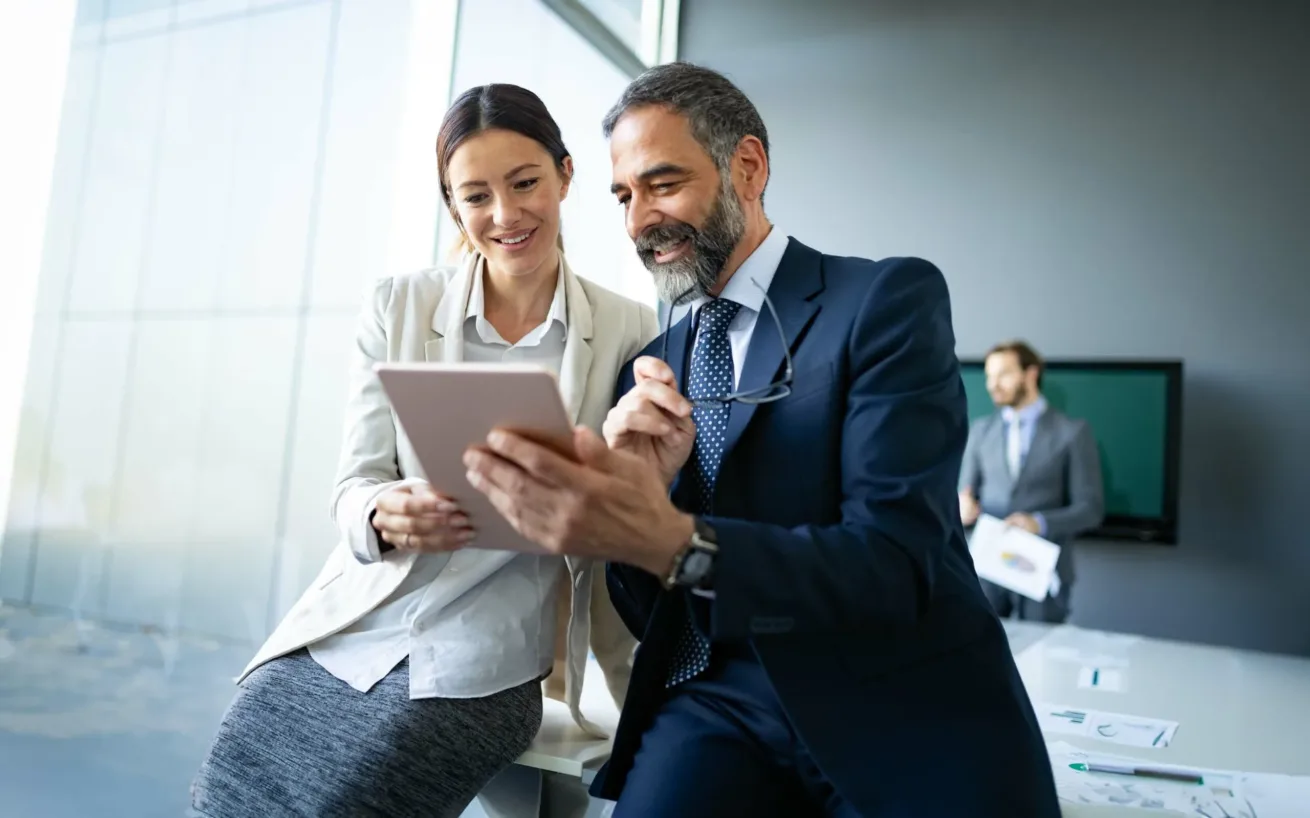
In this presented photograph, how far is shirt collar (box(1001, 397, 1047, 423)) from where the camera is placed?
4.53m

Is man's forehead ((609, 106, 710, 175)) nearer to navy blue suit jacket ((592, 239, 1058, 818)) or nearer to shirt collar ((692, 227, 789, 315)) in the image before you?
shirt collar ((692, 227, 789, 315))

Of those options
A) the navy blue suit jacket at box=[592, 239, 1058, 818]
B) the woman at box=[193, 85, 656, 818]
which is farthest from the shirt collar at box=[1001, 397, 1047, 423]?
the navy blue suit jacket at box=[592, 239, 1058, 818]

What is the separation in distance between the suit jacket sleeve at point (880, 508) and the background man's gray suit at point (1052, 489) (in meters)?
3.54

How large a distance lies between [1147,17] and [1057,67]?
52cm

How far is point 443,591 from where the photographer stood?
1.45 meters

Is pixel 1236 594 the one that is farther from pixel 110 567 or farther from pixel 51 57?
pixel 51 57

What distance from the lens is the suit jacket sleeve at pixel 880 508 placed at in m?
1.00

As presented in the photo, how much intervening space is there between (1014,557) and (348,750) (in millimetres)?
3506

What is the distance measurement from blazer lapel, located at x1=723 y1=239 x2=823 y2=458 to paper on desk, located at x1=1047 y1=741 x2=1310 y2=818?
3.14ft

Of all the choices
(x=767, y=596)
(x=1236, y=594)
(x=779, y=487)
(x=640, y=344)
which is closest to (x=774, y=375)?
(x=779, y=487)

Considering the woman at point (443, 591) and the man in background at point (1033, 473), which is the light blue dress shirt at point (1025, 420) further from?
the woman at point (443, 591)

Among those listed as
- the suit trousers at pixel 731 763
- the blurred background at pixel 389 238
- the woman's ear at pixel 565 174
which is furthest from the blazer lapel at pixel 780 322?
the blurred background at pixel 389 238

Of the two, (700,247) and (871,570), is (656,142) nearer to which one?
(700,247)

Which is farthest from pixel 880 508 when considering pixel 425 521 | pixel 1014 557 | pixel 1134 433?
pixel 1134 433
